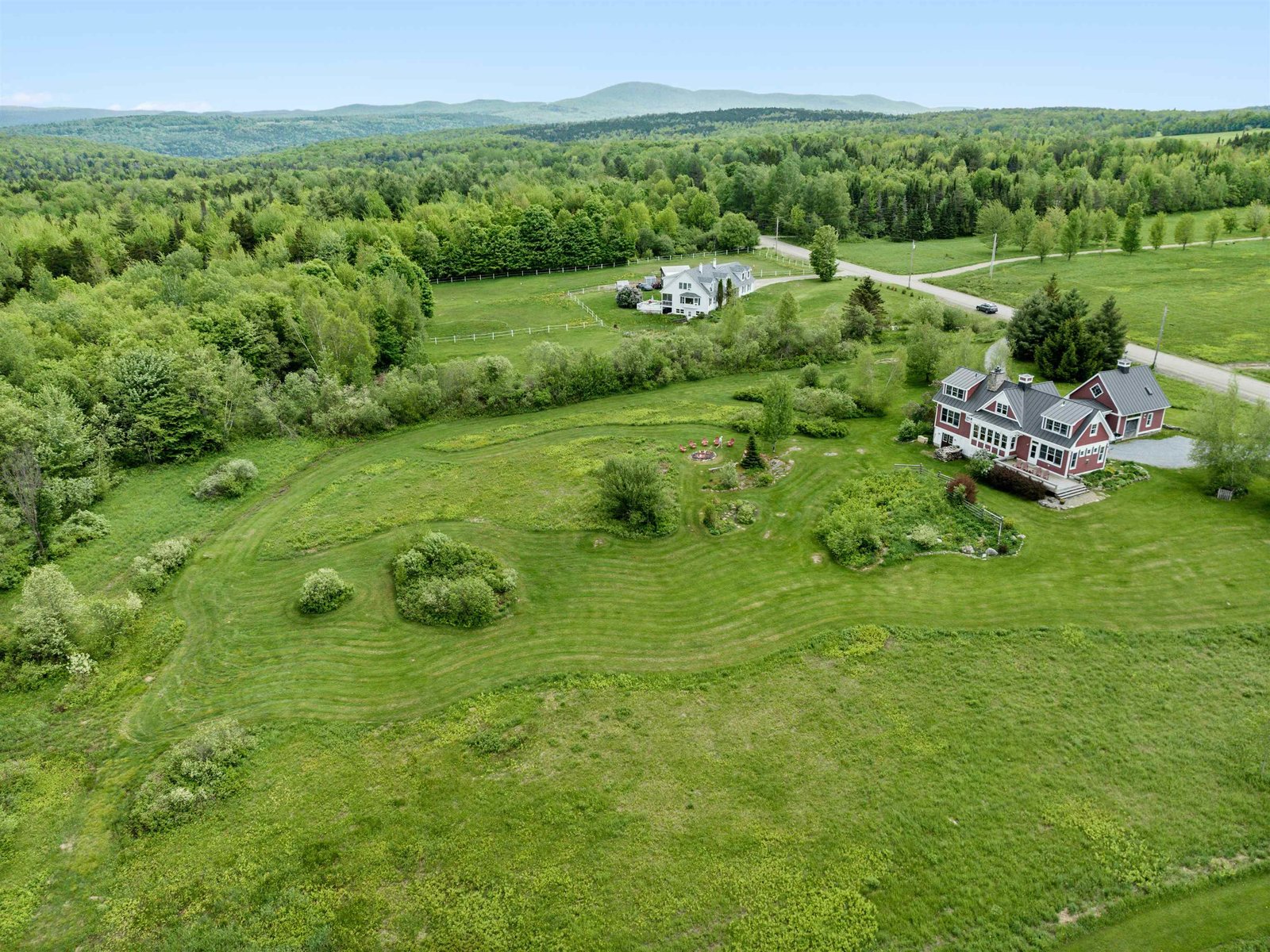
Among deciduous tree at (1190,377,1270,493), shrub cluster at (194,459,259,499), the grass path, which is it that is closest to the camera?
the grass path

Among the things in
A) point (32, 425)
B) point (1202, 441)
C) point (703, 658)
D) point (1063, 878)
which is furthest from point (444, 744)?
point (1202, 441)

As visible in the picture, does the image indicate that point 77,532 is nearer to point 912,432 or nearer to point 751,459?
point 751,459

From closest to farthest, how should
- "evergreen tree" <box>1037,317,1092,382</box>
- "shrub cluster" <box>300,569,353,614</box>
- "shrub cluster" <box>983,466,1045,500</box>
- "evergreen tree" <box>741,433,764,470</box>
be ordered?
"shrub cluster" <box>300,569,353,614</box>
"shrub cluster" <box>983,466,1045,500</box>
"evergreen tree" <box>741,433,764,470</box>
"evergreen tree" <box>1037,317,1092,382</box>

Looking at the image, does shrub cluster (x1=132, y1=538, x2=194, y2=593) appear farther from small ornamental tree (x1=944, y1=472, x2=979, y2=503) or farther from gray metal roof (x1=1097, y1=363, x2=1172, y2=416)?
gray metal roof (x1=1097, y1=363, x2=1172, y2=416)

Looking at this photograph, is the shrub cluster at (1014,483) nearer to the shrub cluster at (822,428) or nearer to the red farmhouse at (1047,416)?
the red farmhouse at (1047,416)

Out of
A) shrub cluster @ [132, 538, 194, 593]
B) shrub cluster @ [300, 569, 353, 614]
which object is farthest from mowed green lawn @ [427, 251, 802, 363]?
shrub cluster @ [300, 569, 353, 614]

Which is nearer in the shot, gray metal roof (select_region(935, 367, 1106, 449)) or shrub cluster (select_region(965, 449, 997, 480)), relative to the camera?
gray metal roof (select_region(935, 367, 1106, 449))

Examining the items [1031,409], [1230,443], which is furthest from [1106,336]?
[1230,443]
